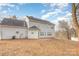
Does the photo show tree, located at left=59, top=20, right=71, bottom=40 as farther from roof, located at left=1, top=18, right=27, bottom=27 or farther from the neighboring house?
roof, located at left=1, top=18, right=27, bottom=27

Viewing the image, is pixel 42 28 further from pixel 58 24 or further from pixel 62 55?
pixel 62 55

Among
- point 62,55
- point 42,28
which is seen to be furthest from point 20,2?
point 62,55

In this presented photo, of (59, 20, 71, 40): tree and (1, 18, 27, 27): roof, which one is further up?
(1, 18, 27, 27): roof

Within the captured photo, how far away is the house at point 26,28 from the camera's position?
6.49 feet

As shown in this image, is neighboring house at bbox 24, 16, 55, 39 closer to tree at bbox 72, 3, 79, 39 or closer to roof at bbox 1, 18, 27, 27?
roof at bbox 1, 18, 27, 27

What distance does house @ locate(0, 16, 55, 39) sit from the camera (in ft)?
6.49

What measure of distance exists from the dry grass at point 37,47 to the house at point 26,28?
58mm

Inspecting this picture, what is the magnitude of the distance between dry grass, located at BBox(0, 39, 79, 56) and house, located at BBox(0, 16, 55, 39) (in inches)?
2.3

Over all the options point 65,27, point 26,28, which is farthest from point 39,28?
point 65,27

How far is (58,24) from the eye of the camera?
200 centimetres

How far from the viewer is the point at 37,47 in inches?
78.5

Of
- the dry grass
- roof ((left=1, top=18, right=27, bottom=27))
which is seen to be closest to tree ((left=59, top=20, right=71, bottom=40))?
the dry grass

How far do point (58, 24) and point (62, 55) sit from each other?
30 centimetres

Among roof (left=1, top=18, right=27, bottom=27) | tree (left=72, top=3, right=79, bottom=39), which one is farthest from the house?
tree (left=72, top=3, right=79, bottom=39)
